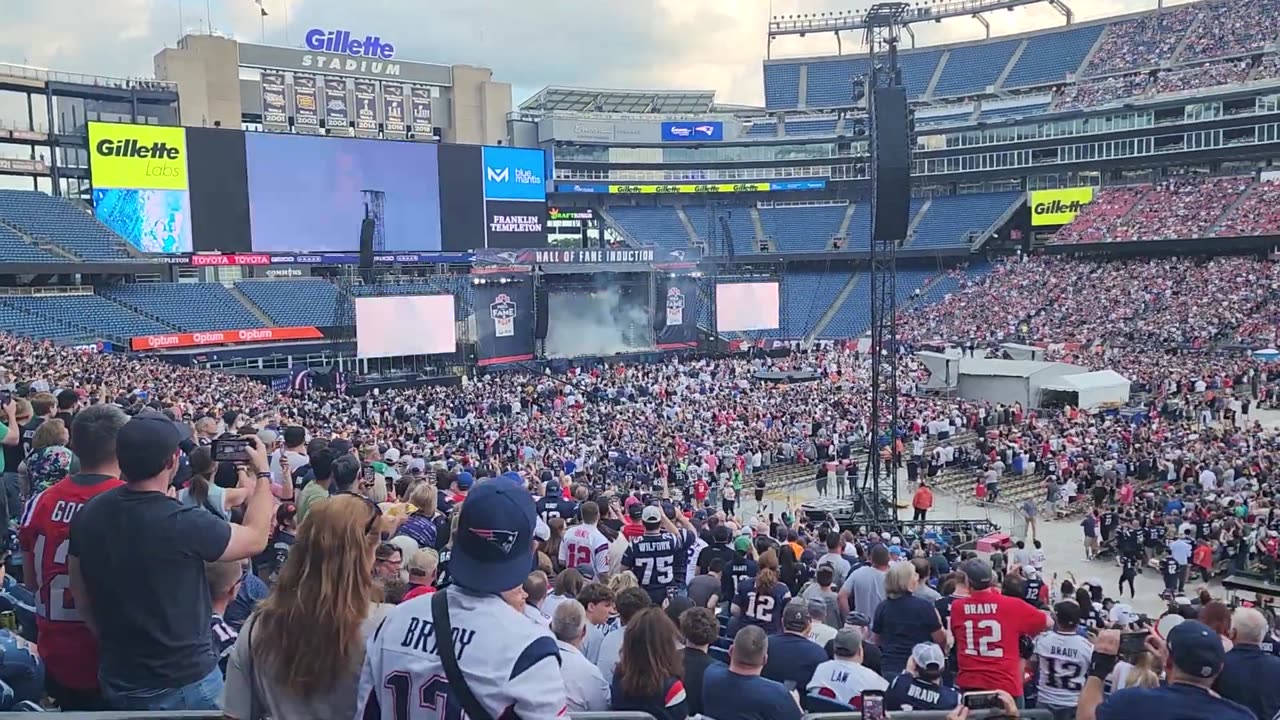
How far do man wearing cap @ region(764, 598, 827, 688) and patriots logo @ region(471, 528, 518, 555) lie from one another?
2.97 meters

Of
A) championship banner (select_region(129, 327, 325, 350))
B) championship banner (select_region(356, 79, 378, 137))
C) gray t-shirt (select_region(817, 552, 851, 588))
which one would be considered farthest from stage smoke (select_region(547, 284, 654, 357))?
gray t-shirt (select_region(817, 552, 851, 588))

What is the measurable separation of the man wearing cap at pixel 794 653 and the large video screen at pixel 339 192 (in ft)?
125

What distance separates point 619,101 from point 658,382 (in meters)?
36.7

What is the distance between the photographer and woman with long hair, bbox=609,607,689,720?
12.1 ft

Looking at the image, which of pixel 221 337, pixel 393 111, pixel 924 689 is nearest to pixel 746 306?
pixel 393 111

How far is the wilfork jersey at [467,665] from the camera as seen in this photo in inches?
91.7

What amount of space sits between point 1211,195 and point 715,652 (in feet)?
164

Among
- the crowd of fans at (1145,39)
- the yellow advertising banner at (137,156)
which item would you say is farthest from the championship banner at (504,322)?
the crowd of fans at (1145,39)

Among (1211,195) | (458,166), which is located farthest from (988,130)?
(458,166)

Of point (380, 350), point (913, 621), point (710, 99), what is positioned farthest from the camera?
point (710, 99)

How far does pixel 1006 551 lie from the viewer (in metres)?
13.3

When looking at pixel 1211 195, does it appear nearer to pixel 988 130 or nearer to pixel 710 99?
pixel 988 130

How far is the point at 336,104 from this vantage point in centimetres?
5106

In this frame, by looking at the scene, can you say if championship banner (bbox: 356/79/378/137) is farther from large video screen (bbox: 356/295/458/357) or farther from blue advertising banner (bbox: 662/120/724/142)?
blue advertising banner (bbox: 662/120/724/142)
